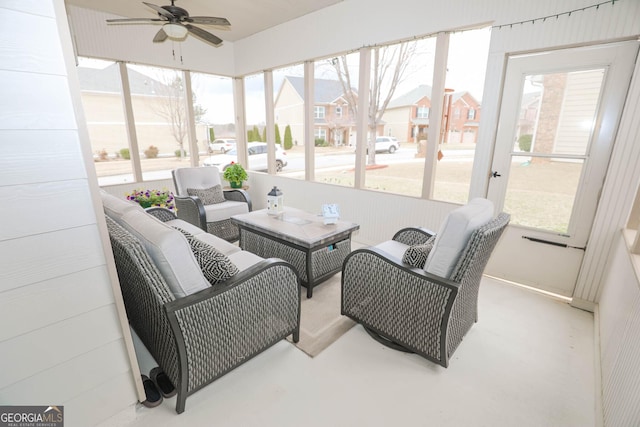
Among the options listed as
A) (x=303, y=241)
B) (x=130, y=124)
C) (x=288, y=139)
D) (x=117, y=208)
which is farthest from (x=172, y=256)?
(x=288, y=139)

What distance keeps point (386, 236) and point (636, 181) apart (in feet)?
6.98

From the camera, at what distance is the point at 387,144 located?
4074 mm

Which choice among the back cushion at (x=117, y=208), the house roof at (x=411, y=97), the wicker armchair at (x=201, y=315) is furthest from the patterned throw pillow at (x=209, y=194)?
the house roof at (x=411, y=97)

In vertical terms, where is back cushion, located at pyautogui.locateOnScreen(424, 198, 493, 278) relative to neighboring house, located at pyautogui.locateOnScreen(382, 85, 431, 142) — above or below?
below

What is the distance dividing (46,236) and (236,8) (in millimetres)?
3759

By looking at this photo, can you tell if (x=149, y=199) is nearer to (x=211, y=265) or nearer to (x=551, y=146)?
(x=211, y=265)

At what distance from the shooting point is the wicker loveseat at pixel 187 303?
128 cm

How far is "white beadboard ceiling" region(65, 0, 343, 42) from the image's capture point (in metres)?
3.43

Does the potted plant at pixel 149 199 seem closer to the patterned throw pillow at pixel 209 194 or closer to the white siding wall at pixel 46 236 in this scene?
the patterned throw pillow at pixel 209 194

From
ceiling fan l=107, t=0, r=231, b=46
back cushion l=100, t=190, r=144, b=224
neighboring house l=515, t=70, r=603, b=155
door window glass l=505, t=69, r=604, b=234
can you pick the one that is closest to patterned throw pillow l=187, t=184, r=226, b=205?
ceiling fan l=107, t=0, r=231, b=46

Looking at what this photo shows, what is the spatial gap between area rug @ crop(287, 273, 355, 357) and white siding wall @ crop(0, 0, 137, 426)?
1.13 m

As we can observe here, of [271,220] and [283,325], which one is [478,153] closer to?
[271,220]

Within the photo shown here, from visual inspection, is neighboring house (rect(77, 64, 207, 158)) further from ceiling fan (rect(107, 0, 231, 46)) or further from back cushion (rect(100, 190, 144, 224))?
back cushion (rect(100, 190, 144, 224))

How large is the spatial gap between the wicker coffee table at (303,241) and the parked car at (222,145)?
283 cm
